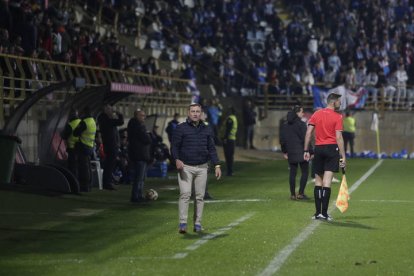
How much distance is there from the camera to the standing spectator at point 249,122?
44375 mm

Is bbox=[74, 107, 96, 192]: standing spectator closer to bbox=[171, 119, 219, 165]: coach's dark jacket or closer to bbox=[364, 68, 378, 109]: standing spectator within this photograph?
bbox=[171, 119, 219, 165]: coach's dark jacket

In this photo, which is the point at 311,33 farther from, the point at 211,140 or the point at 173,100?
the point at 211,140

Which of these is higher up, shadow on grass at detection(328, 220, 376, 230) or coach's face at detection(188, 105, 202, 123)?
coach's face at detection(188, 105, 202, 123)

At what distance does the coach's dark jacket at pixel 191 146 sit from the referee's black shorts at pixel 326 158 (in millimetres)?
2356

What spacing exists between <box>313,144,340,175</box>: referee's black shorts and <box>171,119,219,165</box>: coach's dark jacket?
236 centimetres

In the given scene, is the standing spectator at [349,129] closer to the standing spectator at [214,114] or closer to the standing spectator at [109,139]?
the standing spectator at [214,114]

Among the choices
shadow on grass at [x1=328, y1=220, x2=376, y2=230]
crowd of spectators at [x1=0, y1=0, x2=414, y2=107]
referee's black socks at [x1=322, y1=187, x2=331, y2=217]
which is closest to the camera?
shadow on grass at [x1=328, y1=220, x2=376, y2=230]

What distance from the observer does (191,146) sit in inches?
613

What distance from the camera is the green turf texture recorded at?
12.3m

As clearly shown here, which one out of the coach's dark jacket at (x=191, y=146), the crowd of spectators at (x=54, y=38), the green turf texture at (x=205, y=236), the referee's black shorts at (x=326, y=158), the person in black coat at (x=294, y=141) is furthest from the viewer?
the crowd of spectators at (x=54, y=38)

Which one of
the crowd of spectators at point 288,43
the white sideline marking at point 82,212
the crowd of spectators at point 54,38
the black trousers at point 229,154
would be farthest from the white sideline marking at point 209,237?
the crowd of spectators at point 288,43

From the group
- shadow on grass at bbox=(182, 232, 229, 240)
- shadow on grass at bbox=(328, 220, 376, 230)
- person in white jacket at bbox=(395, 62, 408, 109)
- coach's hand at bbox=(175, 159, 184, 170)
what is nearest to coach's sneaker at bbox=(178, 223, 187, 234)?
shadow on grass at bbox=(182, 232, 229, 240)

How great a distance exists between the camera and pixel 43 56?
29500 millimetres

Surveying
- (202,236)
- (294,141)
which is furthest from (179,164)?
(294,141)
